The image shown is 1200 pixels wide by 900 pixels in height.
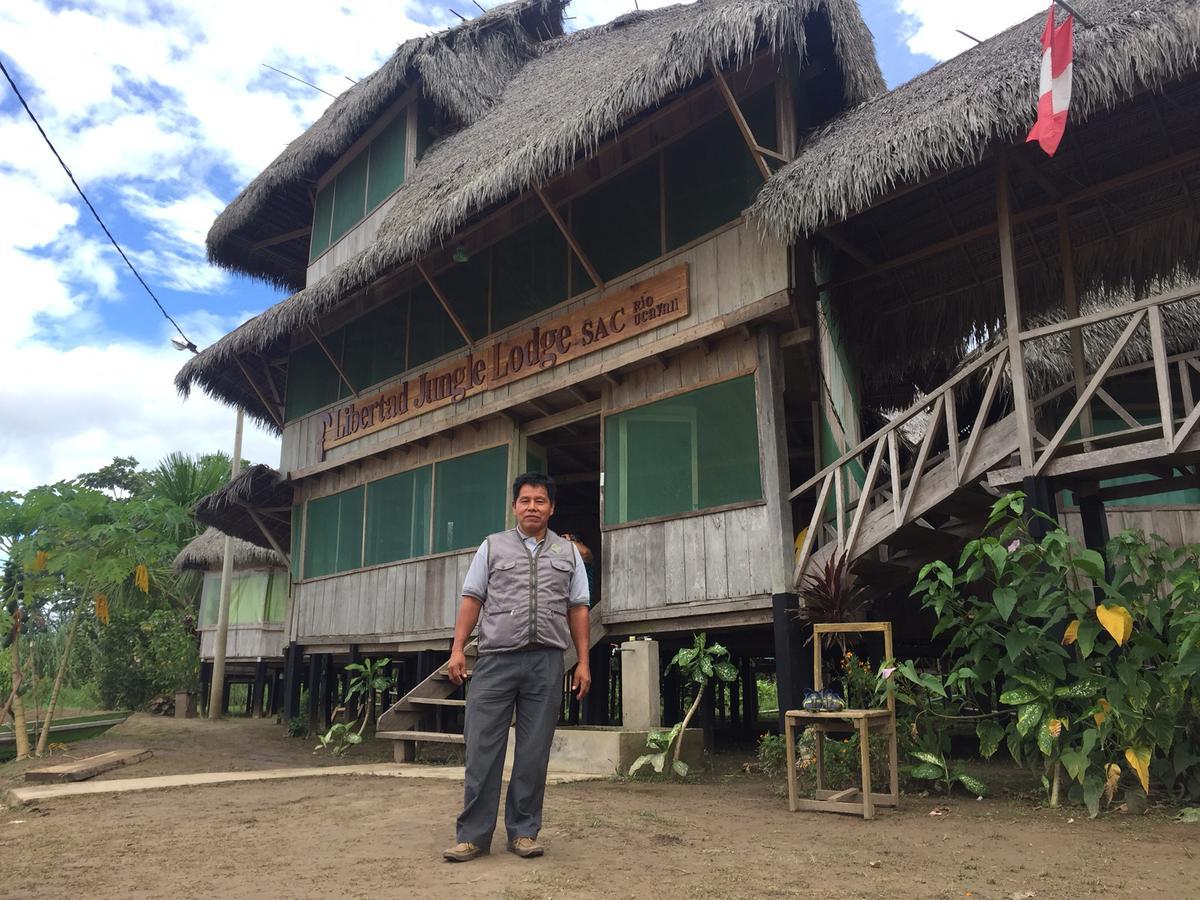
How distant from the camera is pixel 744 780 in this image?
6410 millimetres

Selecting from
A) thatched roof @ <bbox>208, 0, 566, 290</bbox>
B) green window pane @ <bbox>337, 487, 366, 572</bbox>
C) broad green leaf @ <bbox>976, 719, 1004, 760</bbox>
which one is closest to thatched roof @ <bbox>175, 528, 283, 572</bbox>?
thatched roof @ <bbox>208, 0, 566, 290</bbox>

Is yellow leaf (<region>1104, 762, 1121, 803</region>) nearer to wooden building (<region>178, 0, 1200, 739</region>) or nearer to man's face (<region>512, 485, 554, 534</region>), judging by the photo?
wooden building (<region>178, 0, 1200, 739</region>)

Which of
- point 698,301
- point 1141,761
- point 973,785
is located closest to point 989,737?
point 973,785

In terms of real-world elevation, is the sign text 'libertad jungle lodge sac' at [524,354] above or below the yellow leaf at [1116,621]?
above

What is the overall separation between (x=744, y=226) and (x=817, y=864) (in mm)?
5145

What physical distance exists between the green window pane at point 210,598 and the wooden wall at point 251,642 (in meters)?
0.31

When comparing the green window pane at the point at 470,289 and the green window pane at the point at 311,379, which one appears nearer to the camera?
the green window pane at the point at 470,289

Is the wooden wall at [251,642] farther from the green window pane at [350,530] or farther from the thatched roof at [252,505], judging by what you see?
the green window pane at [350,530]

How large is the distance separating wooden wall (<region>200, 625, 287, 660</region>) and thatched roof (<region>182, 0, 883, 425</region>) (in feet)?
21.1

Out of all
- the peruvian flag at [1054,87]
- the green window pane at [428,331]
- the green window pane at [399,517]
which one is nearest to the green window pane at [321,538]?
the green window pane at [399,517]

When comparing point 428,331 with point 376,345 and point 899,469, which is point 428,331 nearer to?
point 376,345

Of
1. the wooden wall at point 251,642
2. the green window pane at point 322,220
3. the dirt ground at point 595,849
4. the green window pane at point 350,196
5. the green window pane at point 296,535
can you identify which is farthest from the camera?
the wooden wall at point 251,642

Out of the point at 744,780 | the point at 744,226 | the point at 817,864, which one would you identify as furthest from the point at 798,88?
the point at 817,864

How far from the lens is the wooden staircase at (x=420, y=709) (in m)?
7.75
